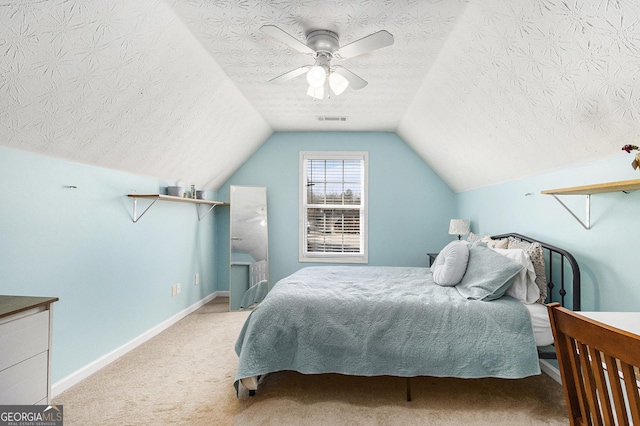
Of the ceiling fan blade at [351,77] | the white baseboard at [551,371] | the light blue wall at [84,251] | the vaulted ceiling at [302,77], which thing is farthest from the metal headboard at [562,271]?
the light blue wall at [84,251]

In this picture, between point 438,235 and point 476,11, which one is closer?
point 476,11

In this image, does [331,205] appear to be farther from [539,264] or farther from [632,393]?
[632,393]

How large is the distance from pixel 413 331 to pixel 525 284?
876 millimetres

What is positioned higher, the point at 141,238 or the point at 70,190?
the point at 70,190

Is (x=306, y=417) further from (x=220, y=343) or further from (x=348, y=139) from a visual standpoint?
(x=348, y=139)

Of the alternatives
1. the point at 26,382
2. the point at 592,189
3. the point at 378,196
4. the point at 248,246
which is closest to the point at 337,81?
the point at 592,189

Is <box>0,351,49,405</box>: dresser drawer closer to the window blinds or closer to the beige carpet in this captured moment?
the beige carpet

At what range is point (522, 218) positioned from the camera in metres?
3.21

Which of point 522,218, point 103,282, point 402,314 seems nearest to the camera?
point 402,314

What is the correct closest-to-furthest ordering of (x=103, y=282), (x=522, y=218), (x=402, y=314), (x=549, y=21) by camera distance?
(x=549, y=21) → (x=402, y=314) → (x=103, y=282) → (x=522, y=218)

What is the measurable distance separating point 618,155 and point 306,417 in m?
2.46

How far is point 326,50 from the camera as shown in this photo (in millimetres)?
2426

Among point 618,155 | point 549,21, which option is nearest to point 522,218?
point 618,155

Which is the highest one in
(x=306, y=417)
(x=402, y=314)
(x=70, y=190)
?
(x=70, y=190)
